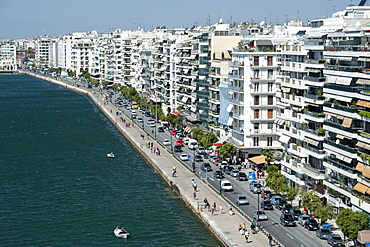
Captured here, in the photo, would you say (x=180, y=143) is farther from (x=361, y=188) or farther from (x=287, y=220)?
(x=361, y=188)

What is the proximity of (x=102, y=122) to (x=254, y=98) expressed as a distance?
1949 inches

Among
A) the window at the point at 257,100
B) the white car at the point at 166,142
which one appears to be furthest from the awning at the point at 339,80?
the white car at the point at 166,142

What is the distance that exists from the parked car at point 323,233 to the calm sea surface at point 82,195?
627 cm

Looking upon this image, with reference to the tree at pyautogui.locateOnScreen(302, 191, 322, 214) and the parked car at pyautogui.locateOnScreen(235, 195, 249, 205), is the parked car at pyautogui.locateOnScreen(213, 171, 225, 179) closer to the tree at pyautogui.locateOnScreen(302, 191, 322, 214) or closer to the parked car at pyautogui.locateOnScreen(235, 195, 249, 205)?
the parked car at pyautogui.locateOnScreen(235, 195, 249, 205)

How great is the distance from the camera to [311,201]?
1697 inches

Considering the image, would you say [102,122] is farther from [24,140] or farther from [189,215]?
[189,215]

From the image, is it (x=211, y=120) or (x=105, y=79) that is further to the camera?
(x=105, y=79)

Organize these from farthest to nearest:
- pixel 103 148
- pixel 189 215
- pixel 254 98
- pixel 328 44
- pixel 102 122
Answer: pixel 102 122, pixel 103 148, pixel 254 98, pixel 189 215, pixel 328 44

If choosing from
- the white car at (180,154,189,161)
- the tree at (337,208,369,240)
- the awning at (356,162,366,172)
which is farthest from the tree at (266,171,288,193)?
the white car at (180,154,189,161)

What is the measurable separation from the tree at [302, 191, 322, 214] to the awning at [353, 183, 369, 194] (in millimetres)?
4154

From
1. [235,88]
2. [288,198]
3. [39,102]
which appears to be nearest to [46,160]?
[235,88]

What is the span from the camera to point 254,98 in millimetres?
62156

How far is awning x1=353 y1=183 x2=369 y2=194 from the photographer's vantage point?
3786 centimetres

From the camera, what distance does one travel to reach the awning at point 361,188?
37.9m
